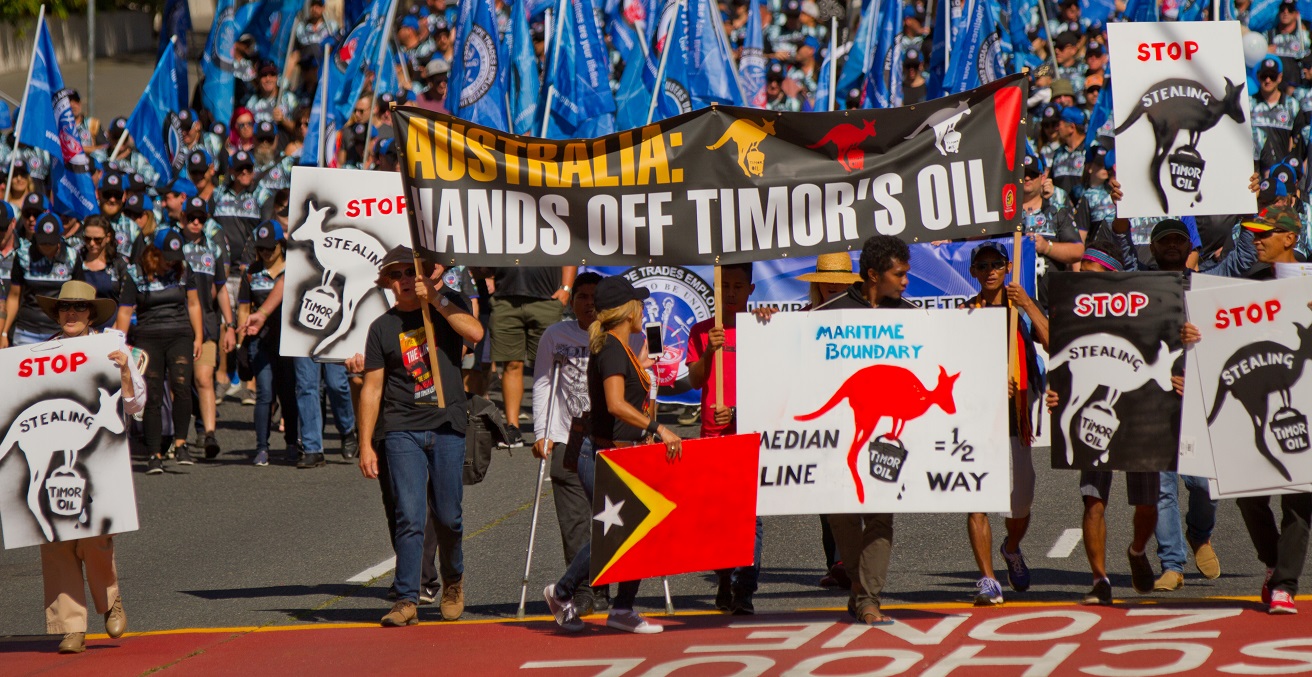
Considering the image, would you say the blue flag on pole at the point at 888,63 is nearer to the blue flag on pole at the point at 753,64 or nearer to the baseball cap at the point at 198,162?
the blue flag on pole at the point at 753,64

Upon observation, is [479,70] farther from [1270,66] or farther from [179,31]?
[1270,66]

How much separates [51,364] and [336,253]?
14.2ft

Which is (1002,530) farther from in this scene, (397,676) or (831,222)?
(397,676)

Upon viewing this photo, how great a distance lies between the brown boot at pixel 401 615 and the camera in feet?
27.9

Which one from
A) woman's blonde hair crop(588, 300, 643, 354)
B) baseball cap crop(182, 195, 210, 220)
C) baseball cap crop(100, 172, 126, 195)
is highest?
baseball cap crop(100, 172, 126, 195)

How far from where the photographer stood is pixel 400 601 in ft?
28.0

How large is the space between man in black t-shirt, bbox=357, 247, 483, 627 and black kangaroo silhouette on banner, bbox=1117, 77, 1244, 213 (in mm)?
4487

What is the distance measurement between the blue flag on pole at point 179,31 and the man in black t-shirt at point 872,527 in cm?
1363

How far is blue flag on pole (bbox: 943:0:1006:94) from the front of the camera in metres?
18.2

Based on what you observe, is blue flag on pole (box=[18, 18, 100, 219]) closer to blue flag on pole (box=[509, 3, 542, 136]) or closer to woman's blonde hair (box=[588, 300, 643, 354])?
blue flag on pole (box=[509, 3, 542, 136])

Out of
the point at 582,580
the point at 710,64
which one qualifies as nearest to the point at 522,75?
the point at 710,64

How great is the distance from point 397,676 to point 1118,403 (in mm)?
3730

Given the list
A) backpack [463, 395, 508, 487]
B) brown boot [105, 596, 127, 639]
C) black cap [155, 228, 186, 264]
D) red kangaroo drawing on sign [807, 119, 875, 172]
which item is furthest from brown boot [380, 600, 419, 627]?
black cap [155, 228, 186, 264]

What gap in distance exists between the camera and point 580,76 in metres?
18.5
